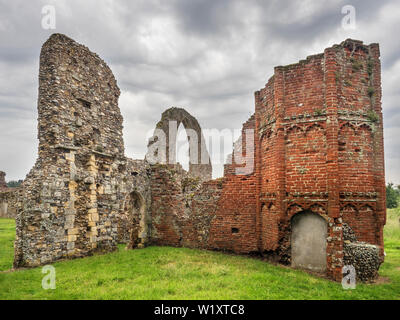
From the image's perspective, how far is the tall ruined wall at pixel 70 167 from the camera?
866 centimetres

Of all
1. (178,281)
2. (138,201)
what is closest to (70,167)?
(138,201)

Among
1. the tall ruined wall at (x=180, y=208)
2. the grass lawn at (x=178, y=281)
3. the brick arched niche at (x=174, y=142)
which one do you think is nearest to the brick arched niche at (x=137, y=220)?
the tall ruined wall at (x=180, y=208)

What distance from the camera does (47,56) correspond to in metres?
9.63

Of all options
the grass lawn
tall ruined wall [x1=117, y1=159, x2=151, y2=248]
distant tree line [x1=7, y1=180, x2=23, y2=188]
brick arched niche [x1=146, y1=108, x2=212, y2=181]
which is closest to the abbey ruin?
tall ruined wall [x1=117, y1=159, x2=151, y2=248]

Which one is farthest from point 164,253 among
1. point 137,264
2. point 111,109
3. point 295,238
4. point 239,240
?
point 111,109

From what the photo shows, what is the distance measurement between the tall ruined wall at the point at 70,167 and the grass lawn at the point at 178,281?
0.76m

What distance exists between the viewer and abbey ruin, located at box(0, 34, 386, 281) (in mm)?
8266

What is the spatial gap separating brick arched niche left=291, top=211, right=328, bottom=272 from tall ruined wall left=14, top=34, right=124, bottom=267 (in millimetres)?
6877

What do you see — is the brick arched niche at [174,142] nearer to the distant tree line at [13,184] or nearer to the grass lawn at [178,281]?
the grass lawn at [178,281]

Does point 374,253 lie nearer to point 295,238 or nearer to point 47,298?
point 295,238

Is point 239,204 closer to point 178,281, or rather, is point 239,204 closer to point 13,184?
point 178,281

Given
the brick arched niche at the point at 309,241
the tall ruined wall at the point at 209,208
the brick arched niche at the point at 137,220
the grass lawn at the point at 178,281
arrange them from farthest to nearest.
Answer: the brick arched niche at the point at 137,220
the tall ruined wall at the point at 209,208
the brick arched niche at the point at 309,241
the grass lawn at the point at 178,281

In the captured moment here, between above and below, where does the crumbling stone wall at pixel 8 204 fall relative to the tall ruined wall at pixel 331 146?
below

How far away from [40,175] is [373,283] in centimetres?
1035
